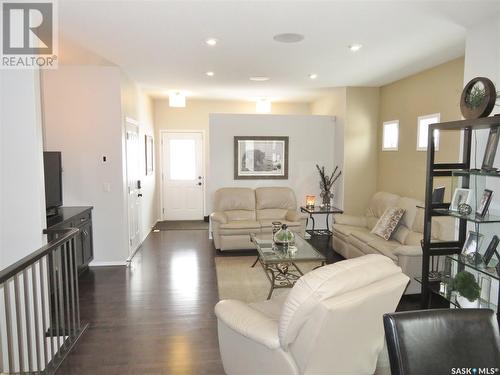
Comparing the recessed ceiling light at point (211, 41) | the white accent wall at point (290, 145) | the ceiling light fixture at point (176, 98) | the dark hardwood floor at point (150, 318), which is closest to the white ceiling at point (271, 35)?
the recessed ceiling light at point (211, 41)

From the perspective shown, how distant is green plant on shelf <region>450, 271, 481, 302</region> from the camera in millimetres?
2686

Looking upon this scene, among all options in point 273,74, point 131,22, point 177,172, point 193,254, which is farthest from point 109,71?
point 177,172

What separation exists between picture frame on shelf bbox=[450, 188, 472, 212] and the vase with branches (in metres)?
3.27

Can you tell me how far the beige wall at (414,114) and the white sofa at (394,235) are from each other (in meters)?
0.39

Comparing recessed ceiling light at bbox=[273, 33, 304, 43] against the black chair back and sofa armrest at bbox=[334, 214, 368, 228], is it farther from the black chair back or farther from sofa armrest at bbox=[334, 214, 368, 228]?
sofa armrest at bbox=[334, 214, 368, 228]

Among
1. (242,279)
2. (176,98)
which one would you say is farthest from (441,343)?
(176,98)

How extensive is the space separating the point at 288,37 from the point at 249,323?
8.76 feet

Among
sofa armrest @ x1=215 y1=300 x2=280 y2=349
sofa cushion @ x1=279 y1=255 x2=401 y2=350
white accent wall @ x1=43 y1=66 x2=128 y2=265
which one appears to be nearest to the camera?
sofa cushion @ x1=279 y1=255 x2=401 y2=350

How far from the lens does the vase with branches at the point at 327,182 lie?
6.35 m

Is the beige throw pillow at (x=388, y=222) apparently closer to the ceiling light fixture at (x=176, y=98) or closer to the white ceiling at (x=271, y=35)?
the white ceiling at (x=271, y=35)

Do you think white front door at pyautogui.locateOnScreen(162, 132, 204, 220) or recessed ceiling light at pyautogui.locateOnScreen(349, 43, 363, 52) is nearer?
recessed ceiling light at pyautogui.locateOnScreen(349, 43, 363, 52)

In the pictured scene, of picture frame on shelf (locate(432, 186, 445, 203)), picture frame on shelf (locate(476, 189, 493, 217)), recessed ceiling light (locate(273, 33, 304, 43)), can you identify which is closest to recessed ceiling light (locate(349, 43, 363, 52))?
recessed ceiling light (locate(273, 33, 304, 43))

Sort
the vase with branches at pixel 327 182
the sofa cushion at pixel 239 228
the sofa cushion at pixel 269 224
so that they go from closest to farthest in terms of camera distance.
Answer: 1. the sofa cushion at pixel 239 228
2. the sofa cushion at pixel 269 224
3. the vase with branches at pixel 327 182

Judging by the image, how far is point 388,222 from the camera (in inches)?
182
